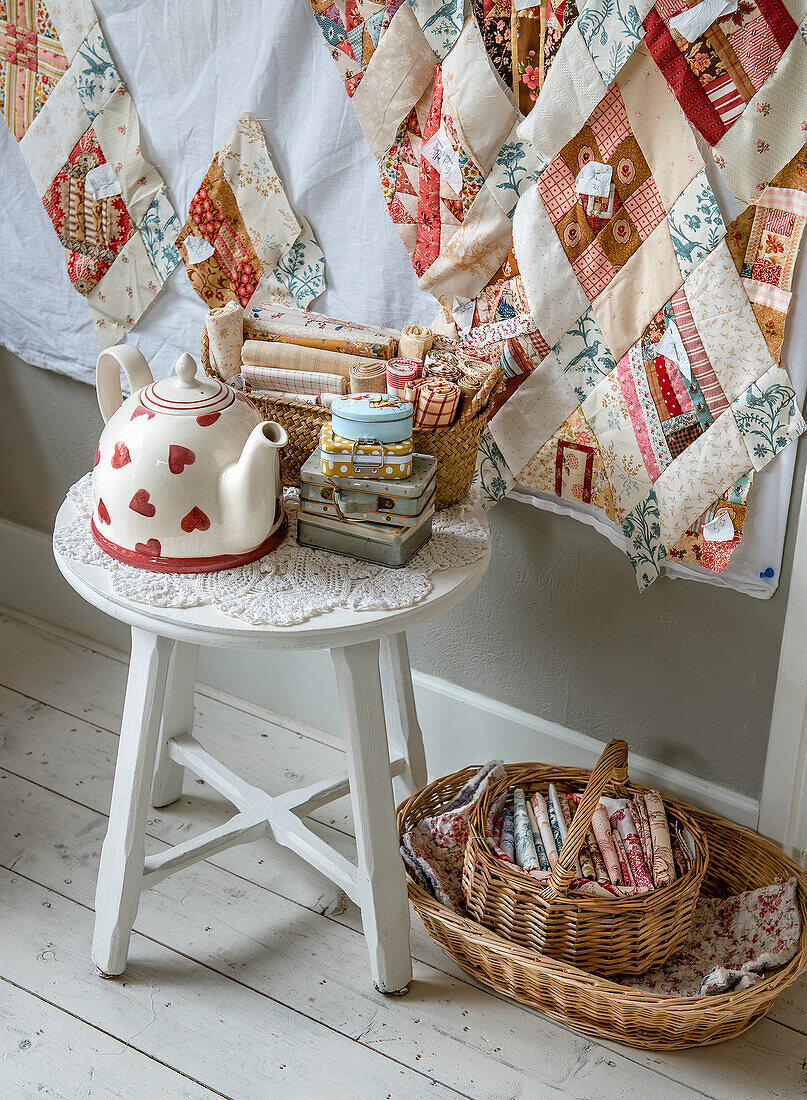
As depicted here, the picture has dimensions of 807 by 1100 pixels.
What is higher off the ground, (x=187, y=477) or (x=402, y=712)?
(x=187, y=477)

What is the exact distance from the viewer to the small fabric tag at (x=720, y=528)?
1371 mm

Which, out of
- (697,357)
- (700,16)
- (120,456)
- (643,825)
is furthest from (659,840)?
(700,16)

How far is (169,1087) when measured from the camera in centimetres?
→ 129

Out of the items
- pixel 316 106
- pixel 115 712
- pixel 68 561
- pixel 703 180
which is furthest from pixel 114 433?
pixel 115 712

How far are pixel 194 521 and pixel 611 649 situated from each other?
699 mm

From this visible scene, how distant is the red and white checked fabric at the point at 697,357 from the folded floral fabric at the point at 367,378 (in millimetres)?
370

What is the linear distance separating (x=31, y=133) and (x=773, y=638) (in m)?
1.37

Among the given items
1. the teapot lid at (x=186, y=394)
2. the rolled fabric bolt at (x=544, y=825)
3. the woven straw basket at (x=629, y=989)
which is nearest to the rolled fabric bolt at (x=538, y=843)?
the rolled fabric bolt at (x=544, y=825)

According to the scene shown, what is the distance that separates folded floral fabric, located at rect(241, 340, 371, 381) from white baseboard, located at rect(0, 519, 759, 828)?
666 mm

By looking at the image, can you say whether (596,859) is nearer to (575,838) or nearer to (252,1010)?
(575,838)

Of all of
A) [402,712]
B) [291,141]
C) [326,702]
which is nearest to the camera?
[291,141]

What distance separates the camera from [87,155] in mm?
1687

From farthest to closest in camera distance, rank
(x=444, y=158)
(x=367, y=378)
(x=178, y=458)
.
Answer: (x=444, y=158)
(x=367, y=378)
(x=178, y=458)

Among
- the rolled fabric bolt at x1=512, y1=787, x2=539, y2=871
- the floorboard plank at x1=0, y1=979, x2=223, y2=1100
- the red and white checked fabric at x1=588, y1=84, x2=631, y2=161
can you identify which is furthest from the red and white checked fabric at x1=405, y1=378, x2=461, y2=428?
the floorboard plank at x1=0, y1=979, x2=223, y2=1100
